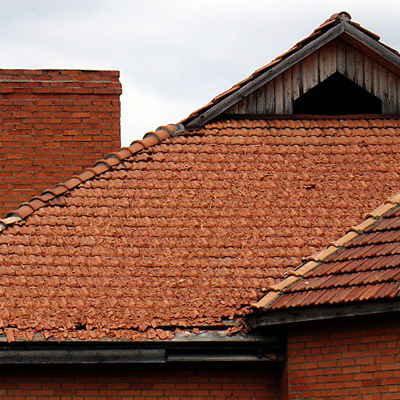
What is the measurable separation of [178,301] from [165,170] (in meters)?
2.14

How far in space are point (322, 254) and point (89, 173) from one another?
3140mm

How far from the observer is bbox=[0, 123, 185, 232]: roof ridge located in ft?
33.1

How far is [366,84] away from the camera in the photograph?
12062 mm

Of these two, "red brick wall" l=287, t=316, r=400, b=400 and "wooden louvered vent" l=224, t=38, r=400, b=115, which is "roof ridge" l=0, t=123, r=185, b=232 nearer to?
"wooden louvered vent" l=224, t=38, r=400, b=115

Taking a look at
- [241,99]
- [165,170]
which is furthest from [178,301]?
[241,99]

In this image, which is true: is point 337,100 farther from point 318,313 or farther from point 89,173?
point 318,313

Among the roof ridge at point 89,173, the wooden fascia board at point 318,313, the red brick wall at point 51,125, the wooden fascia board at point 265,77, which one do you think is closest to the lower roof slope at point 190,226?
the roof ridge at point 89,173

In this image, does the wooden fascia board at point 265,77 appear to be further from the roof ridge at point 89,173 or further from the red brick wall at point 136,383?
the red brick wall at point 136,383

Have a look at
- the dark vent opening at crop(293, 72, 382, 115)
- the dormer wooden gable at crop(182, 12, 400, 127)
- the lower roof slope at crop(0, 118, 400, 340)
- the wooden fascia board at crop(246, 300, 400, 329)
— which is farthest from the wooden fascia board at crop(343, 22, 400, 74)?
the wooden fascia board at crop(246, 300, 400, 329)

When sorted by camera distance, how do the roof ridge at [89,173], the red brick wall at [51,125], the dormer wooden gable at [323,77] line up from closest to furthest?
1. the roof ridge at [89,173]
2. the dormer wooden gable at [323,77]
3. the red brick wall at [51,125]

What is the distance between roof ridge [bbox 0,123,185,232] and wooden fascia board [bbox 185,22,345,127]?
340mm

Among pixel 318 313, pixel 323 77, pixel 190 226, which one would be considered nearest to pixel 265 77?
pixel 323 77

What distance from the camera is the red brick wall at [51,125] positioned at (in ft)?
42.1

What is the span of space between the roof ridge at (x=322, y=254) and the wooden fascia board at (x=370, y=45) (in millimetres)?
2837
